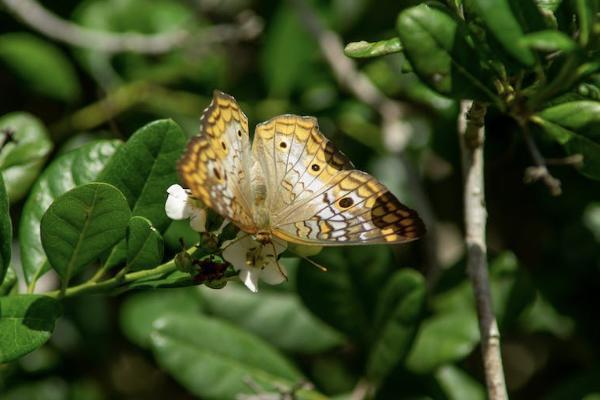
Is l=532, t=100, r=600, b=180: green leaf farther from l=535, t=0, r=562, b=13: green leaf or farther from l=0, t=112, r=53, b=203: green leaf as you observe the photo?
l=0, t=112, r=53, b=203: green leaf

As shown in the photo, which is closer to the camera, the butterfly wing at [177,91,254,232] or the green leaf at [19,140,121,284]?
the butterfly wing at [177,91,254,232]

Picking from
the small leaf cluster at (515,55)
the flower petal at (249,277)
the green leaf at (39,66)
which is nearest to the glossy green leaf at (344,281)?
the flower petal at (249,277)

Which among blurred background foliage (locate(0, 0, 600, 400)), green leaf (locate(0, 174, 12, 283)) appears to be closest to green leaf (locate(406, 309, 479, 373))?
blurred background foliage (locate(0, 0, 600, 400))

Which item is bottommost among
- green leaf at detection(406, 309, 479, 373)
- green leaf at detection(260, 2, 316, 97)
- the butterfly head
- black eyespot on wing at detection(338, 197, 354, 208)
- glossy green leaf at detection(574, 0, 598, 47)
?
green leaf at detection(406, 309, 479, 373)

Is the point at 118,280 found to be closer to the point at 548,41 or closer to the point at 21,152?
the point at 21,152

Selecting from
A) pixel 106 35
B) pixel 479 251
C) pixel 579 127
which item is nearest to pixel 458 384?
pixel 479 251
